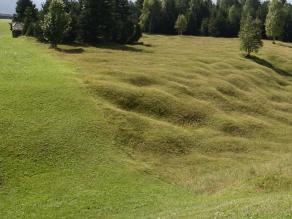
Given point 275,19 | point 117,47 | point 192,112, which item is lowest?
point 192,112

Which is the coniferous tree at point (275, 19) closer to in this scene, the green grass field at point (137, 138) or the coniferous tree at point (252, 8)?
the coniferous tree at point (252, 8)

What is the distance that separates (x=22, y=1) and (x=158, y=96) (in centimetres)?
6370

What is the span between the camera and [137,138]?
4841 centimetres

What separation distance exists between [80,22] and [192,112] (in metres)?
42.7

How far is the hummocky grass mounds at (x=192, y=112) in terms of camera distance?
1789 inches

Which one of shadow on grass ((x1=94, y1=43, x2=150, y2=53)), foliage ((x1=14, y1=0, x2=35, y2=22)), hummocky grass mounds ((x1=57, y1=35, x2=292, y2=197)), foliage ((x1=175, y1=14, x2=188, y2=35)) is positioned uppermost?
foliage ((x1=14, y1=0, x2=35, y2=22))

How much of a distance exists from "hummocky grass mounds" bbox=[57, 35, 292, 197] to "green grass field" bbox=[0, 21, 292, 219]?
19cm

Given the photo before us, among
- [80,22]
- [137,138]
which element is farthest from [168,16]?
[137,138]

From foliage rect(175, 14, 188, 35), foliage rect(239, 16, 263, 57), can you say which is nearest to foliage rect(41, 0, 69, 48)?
foliage rect(239, 16, 263, 57)

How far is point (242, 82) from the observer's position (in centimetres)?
7750

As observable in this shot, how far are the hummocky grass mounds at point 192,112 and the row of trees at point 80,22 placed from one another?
306 inches

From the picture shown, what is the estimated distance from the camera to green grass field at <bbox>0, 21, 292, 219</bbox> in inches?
1337

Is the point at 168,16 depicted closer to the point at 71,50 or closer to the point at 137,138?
the point at 71,50

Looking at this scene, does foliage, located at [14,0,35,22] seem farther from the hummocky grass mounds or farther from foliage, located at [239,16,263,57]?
foliage, located at [239,16,263,57]
